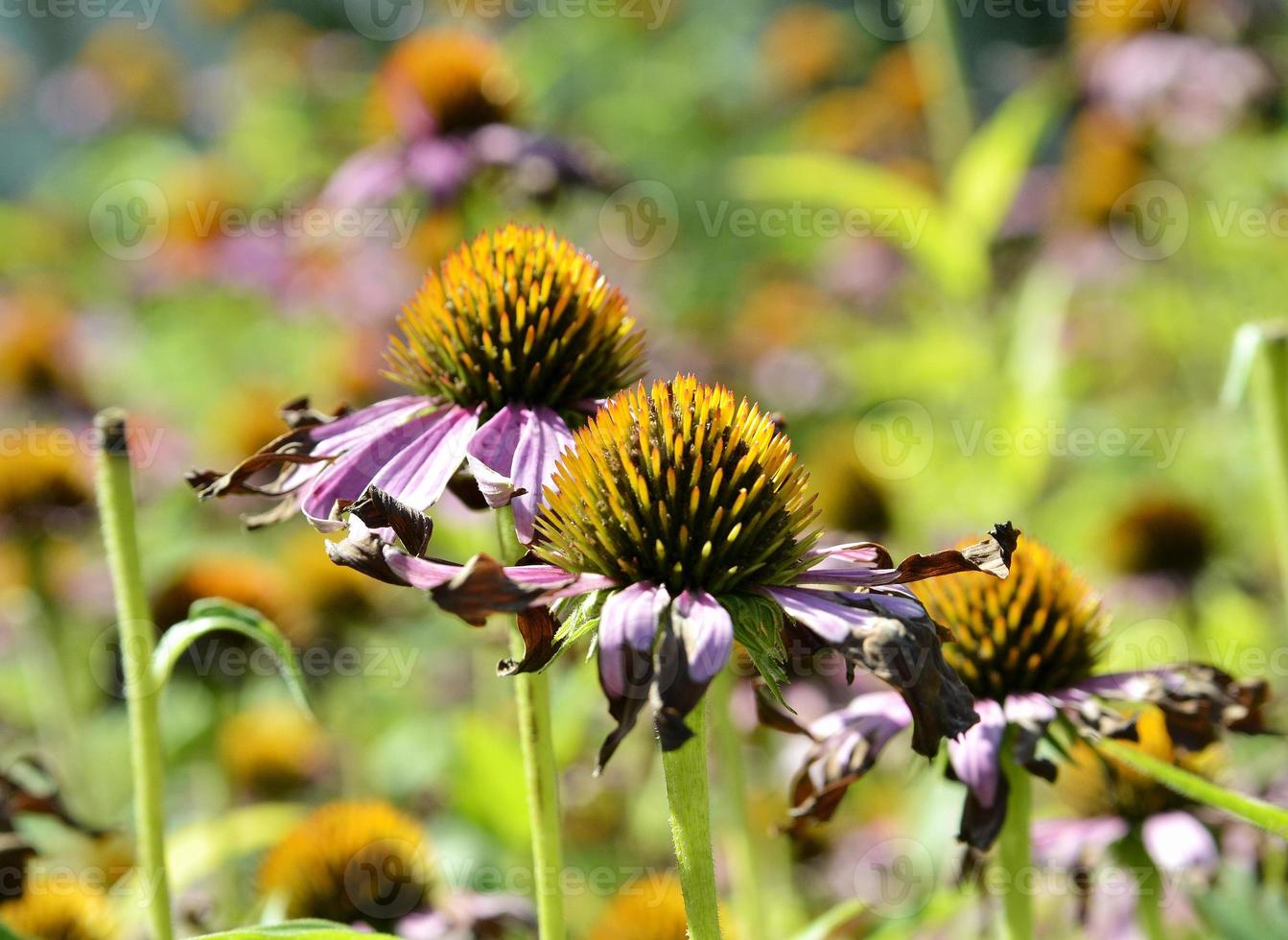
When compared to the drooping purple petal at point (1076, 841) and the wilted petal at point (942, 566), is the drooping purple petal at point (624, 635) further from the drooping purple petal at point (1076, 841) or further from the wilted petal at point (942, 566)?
the drooping purple petal at point (1076, 841)

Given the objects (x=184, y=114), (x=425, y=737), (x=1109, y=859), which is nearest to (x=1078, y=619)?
(x=1109, y=859)

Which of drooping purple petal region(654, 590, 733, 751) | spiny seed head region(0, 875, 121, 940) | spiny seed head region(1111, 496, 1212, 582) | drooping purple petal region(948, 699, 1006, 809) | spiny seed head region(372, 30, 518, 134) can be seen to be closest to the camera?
drooping purple petal region(654, 590, 733, 751)

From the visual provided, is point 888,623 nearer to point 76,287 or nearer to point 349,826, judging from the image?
point 349,826

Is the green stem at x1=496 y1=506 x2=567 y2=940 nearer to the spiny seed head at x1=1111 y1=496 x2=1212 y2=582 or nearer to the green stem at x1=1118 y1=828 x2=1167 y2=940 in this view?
the green stem at x1=1118 y1=828 x2=1167 y2=940

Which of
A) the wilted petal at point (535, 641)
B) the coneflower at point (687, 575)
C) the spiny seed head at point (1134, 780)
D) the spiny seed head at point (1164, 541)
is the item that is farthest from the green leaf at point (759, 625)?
the spiny seed head at point (1164, 541)

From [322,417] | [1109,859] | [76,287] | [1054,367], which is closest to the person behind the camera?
[322,417]

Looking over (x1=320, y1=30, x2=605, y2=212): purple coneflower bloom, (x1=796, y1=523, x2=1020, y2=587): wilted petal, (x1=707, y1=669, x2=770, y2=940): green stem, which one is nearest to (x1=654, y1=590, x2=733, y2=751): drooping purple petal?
(x1=796, y1=523, x2=1020, y2=587): wilted petal
